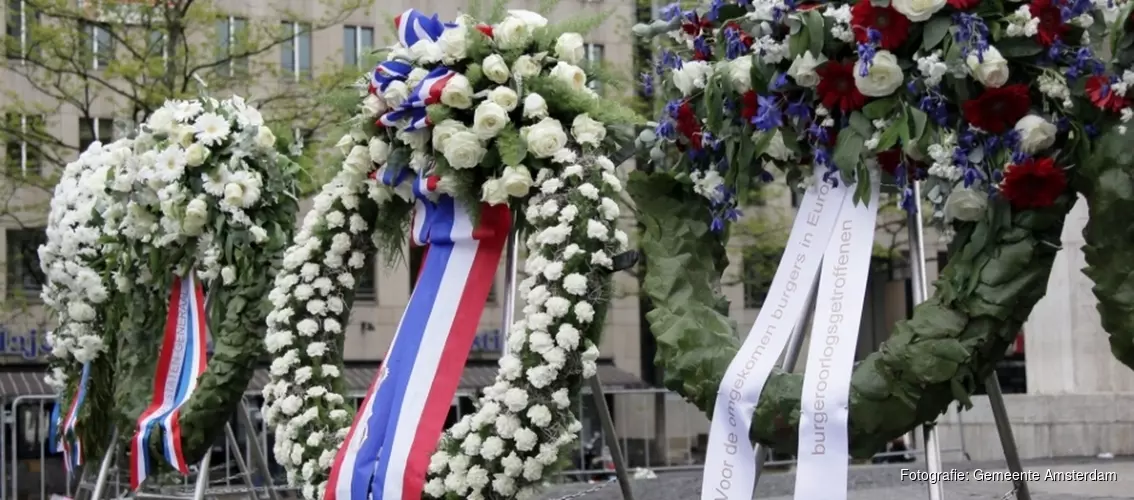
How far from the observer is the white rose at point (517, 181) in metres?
5.81

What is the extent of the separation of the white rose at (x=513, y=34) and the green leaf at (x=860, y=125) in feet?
6.10

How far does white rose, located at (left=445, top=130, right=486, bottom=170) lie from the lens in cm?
589

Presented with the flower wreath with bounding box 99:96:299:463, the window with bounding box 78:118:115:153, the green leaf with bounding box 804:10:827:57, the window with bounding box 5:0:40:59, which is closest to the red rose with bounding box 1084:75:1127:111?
the green leaf with bounding box 804:10:827:57

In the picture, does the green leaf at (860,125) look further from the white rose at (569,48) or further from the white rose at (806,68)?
the white rose at (569,48)

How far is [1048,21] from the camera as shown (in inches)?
175

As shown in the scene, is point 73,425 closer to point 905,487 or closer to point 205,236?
point 205,236

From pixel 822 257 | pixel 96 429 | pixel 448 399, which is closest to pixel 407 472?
pixel 448 399

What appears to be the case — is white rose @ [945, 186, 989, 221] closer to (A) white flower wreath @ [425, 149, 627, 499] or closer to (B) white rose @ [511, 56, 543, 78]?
(A) white flower wreath @ [425, 149, 627, 499]

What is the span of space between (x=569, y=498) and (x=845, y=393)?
399 centimetres

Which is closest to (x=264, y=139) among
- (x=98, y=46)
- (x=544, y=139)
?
(x=544, y=139)

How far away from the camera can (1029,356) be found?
1568 centimetres

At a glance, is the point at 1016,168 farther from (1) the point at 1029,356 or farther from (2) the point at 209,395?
(1) the point at 1029,356

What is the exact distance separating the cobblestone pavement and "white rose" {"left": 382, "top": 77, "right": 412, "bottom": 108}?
2672 mm

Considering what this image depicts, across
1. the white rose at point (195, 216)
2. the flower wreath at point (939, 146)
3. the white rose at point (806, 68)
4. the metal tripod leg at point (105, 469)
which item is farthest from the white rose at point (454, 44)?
the metal tripod leg at point (105, 469)
